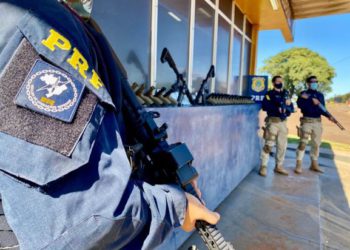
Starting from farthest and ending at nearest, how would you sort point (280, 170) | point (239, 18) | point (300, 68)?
point (300, 68) < point (239, 18) < point (280, 170)

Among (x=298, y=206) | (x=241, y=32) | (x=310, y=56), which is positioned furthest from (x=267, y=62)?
(x=298, y=206)

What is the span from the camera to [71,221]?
1.45 ft

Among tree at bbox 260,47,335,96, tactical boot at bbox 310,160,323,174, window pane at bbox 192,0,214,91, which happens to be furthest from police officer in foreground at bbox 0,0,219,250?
tree at bbox 260,47,335,96

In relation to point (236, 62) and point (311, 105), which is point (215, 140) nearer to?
point (311, 105)

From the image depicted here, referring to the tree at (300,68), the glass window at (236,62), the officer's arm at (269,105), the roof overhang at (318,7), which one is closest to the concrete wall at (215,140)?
the officer's arm at (269,105)

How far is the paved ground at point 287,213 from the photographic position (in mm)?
2234

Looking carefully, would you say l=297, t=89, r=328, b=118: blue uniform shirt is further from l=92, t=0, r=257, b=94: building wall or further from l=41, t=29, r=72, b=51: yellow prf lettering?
l=41, t=29, r=72, b=51: yellow prf lettering

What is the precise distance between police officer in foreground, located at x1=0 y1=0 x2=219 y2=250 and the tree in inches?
1209

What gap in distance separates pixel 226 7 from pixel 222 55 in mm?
761

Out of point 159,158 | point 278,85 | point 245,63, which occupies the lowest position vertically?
point 159,158

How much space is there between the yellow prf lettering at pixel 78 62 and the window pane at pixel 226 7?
372cm

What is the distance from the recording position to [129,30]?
1854mm

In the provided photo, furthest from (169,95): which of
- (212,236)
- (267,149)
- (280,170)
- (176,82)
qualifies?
(280,170)

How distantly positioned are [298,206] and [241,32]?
11.3 feet
